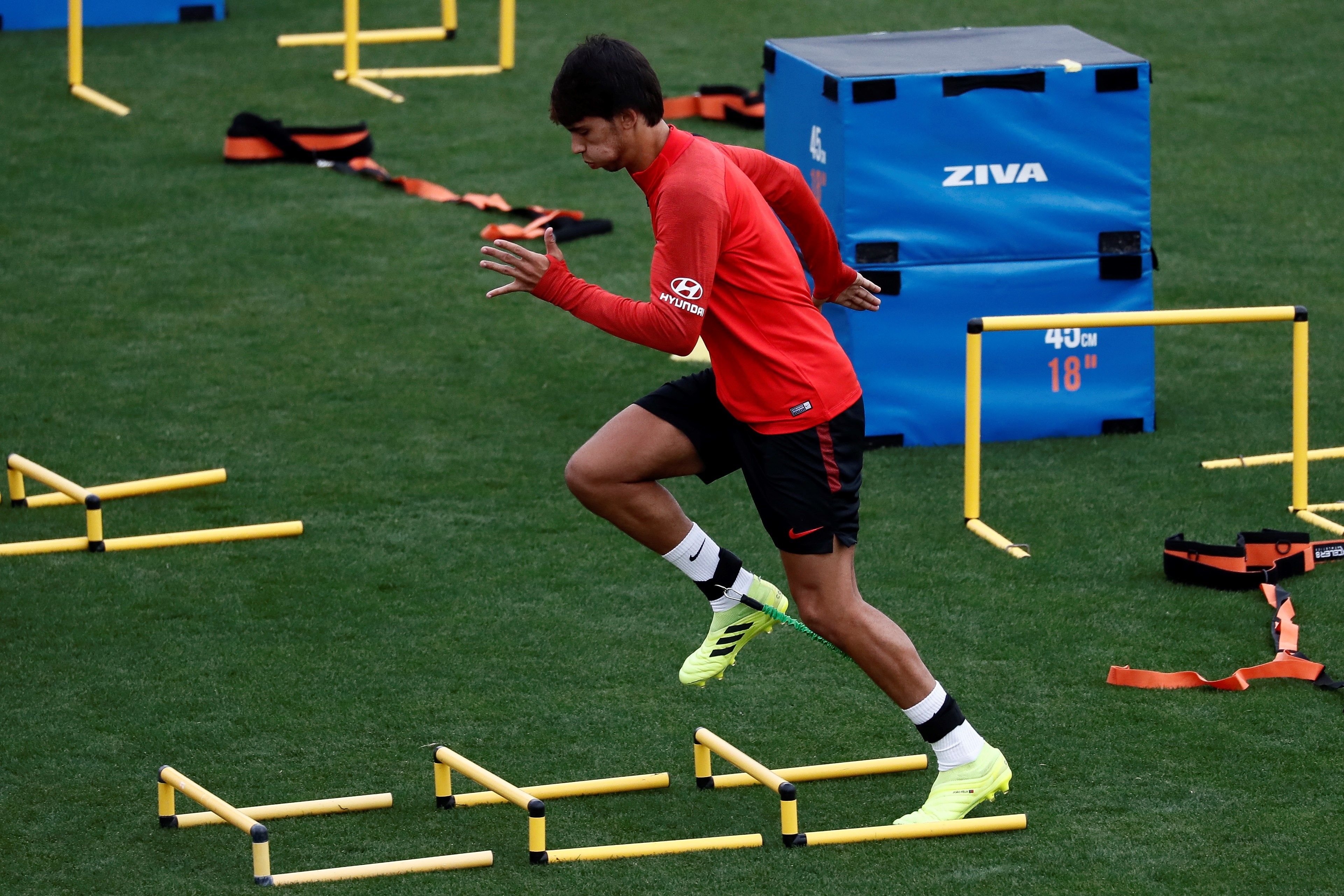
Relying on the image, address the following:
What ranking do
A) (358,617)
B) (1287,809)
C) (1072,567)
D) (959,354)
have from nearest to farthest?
(1287,809) → (358,617) → (1072,567) → (959,354)

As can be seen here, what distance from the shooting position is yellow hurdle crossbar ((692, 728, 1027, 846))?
489 centimetres

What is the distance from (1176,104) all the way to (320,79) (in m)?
6.94

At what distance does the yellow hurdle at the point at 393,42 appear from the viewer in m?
14.7

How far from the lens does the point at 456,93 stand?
14953 millimetres

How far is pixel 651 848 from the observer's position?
4836 millimetres

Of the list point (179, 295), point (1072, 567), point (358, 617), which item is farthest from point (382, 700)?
point (179, 295)

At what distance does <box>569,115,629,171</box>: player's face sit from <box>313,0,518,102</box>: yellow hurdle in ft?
32.6

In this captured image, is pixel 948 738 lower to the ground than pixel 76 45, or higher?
lower

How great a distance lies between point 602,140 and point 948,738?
187 cm

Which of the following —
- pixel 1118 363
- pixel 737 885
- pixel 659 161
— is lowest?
pixel 737 885

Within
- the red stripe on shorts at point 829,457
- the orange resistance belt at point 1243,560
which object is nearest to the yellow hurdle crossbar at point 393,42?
the orange resistance belt at point 1243,560

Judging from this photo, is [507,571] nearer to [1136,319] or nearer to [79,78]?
[1136,319]

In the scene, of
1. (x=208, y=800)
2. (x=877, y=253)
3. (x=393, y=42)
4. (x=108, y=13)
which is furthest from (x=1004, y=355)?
(x=108, y=13)

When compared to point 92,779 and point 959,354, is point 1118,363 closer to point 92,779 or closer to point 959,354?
point 959,354
